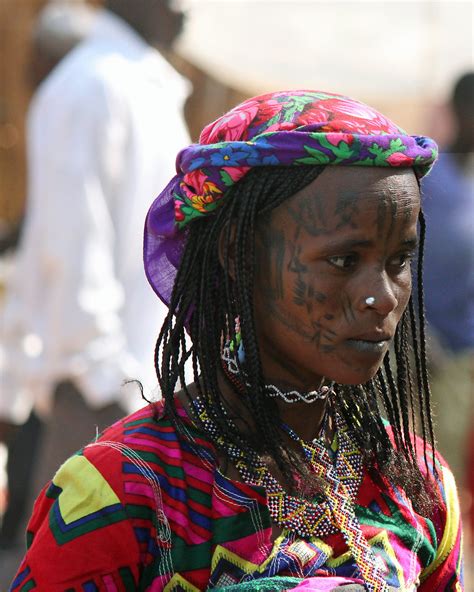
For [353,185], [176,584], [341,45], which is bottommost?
[341,45]

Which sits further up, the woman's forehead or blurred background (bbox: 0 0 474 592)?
the woman's forehead

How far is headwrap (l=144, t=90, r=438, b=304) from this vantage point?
1996 mm

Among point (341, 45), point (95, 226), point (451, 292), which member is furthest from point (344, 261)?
point (341, 45)

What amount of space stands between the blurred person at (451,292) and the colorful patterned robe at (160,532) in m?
3.31

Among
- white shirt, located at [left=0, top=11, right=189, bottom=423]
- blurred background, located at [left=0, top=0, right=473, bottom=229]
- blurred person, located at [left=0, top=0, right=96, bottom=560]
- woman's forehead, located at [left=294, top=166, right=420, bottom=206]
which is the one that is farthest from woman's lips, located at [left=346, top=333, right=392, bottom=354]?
blurred background, located at [left=0, top=0, right=473, bottom=229]

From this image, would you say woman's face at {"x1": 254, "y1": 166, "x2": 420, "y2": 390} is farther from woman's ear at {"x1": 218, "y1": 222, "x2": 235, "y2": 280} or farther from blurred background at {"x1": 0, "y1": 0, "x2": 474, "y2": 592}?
blurred background at {"x1": 0, "y1": 0, "x2": 474, "y2": 592}

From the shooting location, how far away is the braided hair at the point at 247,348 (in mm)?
2055

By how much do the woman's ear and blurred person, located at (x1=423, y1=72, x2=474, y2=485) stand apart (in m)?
3.17

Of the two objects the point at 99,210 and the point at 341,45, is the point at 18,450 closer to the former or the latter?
the point at 99,210

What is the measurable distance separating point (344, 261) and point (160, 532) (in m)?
0.54

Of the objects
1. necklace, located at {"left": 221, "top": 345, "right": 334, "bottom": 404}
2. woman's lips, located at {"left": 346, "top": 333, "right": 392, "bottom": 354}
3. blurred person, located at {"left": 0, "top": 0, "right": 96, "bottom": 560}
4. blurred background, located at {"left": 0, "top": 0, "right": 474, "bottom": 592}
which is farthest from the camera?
blurred background, located at {"left": 0, "top": 0, "right": 474, "bottom": 592}

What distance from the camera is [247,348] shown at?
6.88 ft

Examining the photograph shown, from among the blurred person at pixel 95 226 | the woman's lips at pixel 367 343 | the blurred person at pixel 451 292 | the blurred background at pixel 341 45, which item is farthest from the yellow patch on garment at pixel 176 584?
the blurred background at pixel 341 45

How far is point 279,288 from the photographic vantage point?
208 cm
